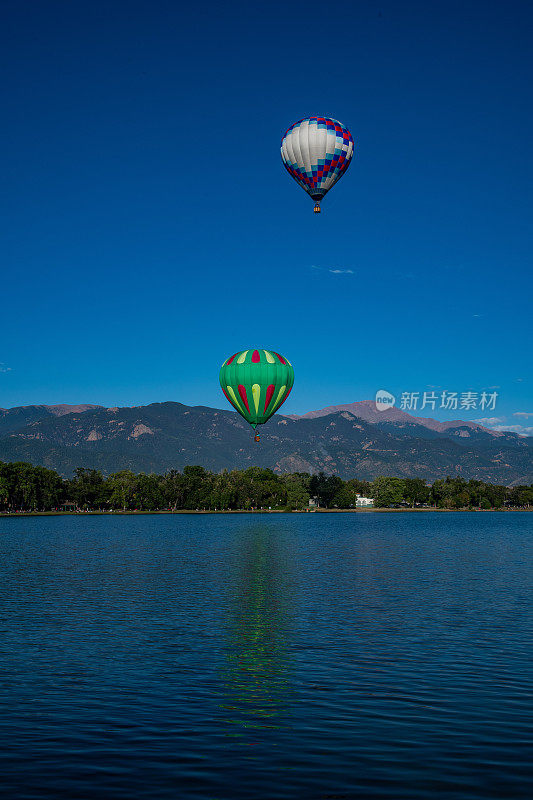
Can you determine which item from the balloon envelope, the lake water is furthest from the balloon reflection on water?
the balloon envelope

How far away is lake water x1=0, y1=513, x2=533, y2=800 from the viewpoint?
59.0ft

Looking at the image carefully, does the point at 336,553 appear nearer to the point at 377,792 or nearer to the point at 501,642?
the point at 501,642

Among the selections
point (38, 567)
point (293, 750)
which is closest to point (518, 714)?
point (293, 750)

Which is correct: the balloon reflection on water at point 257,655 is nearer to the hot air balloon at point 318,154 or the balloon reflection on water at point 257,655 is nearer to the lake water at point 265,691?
the lake water at point 265,691

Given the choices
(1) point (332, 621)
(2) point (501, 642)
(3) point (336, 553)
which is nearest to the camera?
→ (2) point (501, 642)

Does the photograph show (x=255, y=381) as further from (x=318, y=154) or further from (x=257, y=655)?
(x=257, y=655)

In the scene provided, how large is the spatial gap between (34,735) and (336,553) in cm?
8224

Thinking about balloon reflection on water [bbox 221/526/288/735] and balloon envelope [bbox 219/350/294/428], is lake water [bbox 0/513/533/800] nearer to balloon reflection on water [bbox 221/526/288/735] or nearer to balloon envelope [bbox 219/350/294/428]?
balloon reflection on water [bbox 221/526/288/735]

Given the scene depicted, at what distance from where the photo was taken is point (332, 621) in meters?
41.5

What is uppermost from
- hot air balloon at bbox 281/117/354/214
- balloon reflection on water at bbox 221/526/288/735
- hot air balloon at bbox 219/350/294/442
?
hot air balloon at bbox 281/117/354/214

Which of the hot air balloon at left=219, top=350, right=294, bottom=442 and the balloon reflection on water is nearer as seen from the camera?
the balloon reflection on water

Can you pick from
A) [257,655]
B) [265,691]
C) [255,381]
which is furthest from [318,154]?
[265,691]

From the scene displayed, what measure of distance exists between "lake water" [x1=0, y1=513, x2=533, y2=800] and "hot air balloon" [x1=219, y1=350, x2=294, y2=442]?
63260mm

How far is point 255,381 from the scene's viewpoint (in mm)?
119312
